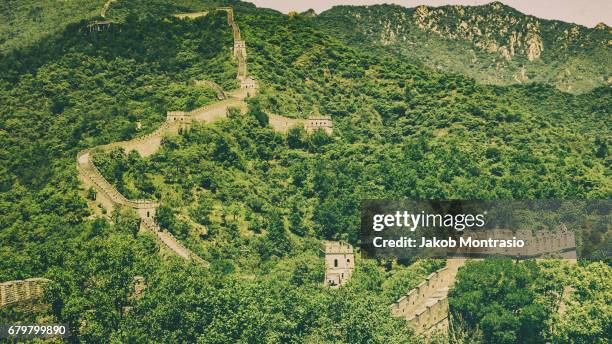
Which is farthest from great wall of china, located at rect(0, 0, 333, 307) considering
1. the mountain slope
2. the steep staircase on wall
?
the mountain slope

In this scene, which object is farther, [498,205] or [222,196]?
[222,196]

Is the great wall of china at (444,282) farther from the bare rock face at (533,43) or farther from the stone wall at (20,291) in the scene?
the bare rock face at (533,43)

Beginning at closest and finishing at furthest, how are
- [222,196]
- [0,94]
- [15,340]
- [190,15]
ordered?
[15,340], [222,196], [0,94], [190,15]

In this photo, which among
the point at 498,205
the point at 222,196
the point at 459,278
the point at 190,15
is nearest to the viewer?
the point at 459,278

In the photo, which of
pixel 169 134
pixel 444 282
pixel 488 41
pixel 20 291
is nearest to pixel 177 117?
pixel 169 134

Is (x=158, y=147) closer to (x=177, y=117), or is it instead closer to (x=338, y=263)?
(x=177, y=117)

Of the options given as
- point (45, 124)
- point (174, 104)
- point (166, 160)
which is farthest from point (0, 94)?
point (166, 160)

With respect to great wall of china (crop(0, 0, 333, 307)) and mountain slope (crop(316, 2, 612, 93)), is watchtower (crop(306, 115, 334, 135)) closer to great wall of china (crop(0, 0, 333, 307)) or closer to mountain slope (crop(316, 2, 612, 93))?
great wall of china (crop(0, 0, 333, 307))

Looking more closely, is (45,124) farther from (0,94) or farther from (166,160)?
(166,160)
